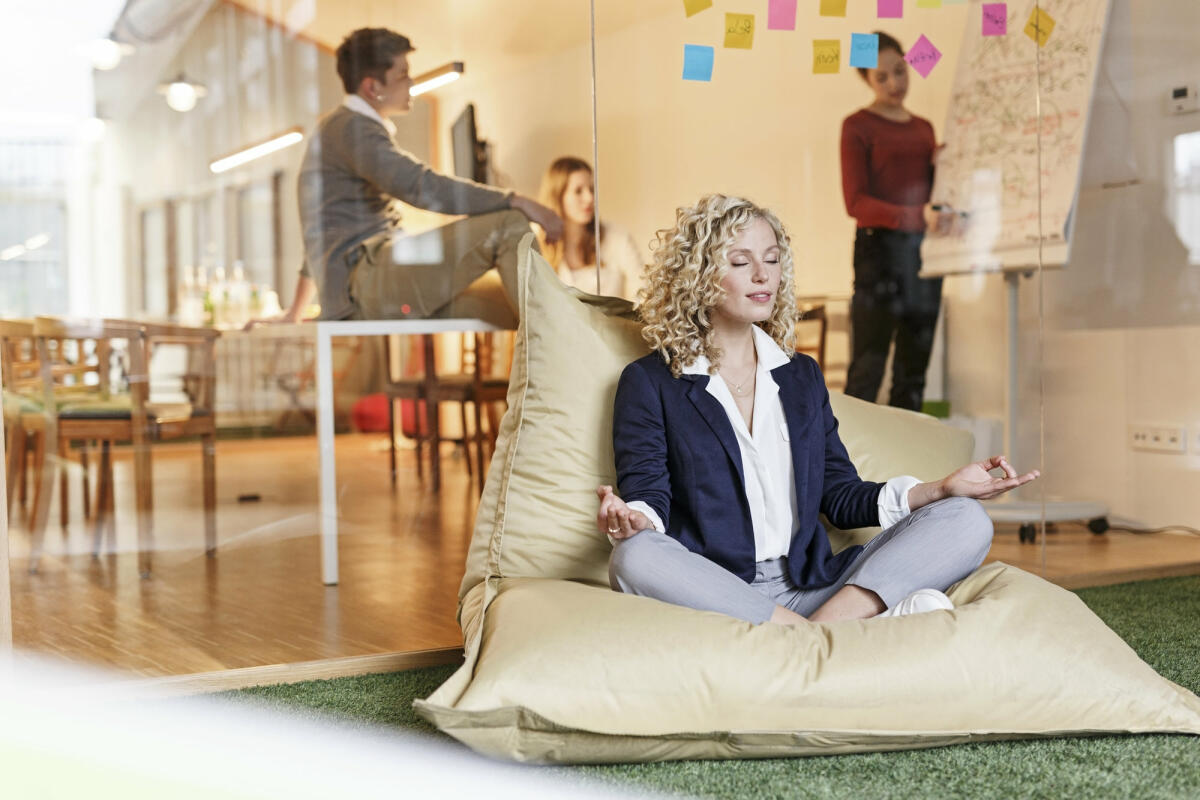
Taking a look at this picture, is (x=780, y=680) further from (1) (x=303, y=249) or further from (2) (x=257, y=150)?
(2) (x=257, y=150)

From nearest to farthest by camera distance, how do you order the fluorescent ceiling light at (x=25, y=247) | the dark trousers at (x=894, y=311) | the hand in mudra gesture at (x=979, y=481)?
the hand in mudra gesture at (x=979, y=481) < the fluorescent ceiling light at (x=25, y=247) < the dark trousers at (x=894, y=311)

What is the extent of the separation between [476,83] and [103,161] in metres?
0.88

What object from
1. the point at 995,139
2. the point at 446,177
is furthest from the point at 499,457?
the point at 995,139

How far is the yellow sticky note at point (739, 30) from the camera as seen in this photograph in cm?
308

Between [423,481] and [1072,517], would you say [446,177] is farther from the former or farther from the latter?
[1072,517]

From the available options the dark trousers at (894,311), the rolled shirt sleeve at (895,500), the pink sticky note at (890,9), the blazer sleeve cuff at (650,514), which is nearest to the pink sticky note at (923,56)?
the pink sticky note at (890,9)

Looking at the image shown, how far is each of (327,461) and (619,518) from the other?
127 cm

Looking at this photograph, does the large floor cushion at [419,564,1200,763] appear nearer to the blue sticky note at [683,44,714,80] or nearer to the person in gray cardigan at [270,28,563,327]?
the person in gray cardigan at [270,28,563,327]

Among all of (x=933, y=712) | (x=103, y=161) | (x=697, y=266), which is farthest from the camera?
(x=103, y=161)

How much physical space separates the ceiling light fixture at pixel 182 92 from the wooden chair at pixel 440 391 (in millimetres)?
803

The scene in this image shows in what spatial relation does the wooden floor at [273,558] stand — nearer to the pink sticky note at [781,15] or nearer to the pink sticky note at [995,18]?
the pink sticky note at [781,15]

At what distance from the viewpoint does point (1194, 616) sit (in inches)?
107

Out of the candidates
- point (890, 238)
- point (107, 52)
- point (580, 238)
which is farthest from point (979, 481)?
point (107, 52)

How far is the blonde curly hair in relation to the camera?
2.14 m
